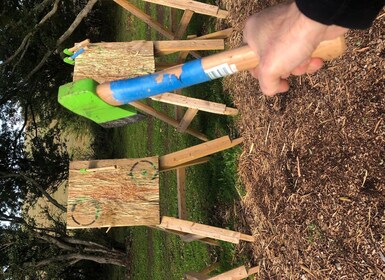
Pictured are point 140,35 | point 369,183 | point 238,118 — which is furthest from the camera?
point 140,35

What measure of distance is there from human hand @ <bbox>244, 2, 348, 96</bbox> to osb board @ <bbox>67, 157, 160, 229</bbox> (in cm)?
288

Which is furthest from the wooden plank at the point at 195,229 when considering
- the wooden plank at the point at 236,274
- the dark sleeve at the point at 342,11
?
the dark sleeve at the point at 342,11

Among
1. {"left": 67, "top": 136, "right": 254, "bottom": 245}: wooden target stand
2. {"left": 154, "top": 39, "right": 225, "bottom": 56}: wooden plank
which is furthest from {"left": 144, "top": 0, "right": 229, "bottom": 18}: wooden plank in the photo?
{"left": 67, "top": 136, "right": 254, "bottom": 245}: wooden target stand

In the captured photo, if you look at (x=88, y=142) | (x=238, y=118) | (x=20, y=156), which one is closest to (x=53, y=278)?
(x=20, y=156)

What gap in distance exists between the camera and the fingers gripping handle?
2.17 metres

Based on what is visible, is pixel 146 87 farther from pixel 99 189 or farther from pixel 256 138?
pixel 256 138

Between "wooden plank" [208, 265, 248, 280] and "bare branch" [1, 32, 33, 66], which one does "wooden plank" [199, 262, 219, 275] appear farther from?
"bare branch" [1, 32, 33, 66]

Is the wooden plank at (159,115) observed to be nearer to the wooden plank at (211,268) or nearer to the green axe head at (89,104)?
the green axe head at (89,104)

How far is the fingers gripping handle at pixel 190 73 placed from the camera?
2.17 meters

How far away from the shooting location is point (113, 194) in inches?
180

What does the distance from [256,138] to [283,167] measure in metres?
0.79

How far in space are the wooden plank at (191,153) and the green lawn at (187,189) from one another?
412mm

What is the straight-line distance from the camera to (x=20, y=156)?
1159 cm

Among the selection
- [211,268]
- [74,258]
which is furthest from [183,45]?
[74,258]
